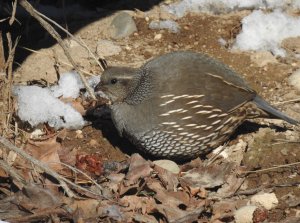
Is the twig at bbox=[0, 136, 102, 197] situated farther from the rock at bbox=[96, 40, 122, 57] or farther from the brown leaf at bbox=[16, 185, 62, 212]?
the rock at bbox=[96, 40, 122, 57]

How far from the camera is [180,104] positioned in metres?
5.16

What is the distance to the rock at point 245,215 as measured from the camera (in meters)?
4.78

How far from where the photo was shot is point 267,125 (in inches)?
223

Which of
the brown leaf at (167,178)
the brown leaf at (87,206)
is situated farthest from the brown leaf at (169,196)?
the brown leaf at (87,206)

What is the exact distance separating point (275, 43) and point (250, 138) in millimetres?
1257

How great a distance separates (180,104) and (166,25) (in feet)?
5.90

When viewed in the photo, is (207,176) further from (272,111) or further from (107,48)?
(107,48)

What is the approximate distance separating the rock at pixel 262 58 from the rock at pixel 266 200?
5.31 ft

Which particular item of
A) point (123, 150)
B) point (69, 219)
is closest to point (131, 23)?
point (123, 150)

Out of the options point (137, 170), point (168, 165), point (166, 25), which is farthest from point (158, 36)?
point (137, 170)

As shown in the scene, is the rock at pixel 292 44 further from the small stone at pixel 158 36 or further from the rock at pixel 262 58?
the small stone at pixel 158 36

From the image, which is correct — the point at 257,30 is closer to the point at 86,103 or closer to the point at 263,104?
the point at 263,104

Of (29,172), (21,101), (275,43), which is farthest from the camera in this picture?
(275,43)

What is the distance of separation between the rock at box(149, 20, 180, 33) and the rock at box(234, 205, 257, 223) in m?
2.42
